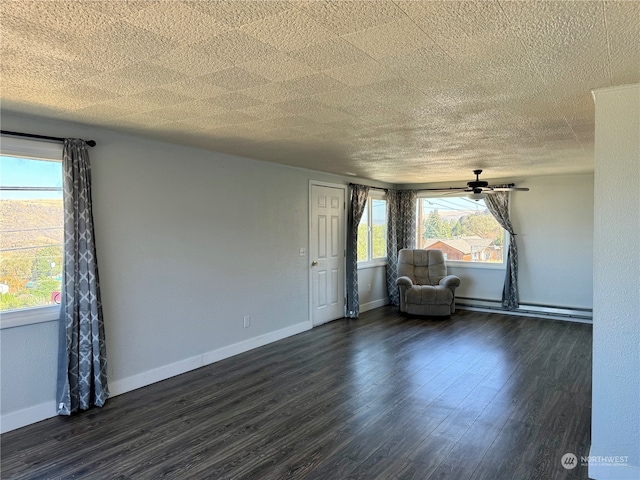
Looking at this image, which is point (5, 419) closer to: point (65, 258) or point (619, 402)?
point (65, 258)

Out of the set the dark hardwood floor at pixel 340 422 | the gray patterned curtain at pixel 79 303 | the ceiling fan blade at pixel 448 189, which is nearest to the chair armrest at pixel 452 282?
the ceiling fan blade at pixel 448 189

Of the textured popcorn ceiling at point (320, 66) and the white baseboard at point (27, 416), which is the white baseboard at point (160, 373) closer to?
Answer: the white baseboard at point (27, 416)

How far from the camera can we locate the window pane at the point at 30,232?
302cm

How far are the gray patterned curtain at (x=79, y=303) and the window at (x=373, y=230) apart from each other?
455 cm

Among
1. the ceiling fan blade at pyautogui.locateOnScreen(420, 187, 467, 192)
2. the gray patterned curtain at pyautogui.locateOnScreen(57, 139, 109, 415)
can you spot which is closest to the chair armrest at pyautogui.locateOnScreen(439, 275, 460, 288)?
the ceiling fan blade at pyautogui.locateOnScreen(420, 187, 467, 192)

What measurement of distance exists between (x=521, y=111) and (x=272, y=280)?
137 inches

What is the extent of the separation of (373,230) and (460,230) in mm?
1618

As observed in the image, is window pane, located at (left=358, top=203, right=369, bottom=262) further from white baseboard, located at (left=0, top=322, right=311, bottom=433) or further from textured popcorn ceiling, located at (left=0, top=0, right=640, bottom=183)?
textured popcorn ceiling, located at (left=0, top=0, right=640, bottom=183)

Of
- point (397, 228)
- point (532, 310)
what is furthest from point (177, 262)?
point (532, 310)

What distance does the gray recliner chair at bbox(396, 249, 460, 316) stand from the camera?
260 inches

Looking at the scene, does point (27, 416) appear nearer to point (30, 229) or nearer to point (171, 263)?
point (30, 229)

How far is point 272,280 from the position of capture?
5293 mm

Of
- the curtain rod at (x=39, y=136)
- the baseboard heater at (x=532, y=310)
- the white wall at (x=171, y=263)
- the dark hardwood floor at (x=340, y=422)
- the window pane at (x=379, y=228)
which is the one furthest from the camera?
the window pane at (x=379, y=228)

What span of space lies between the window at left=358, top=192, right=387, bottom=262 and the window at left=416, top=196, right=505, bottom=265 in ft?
2.54
